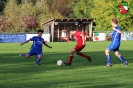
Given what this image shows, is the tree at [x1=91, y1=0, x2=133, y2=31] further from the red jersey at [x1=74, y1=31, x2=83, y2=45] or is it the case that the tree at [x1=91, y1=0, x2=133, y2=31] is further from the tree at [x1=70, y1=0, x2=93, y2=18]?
the red jersey at [x1=74, y1=31, x2=83, y2=45]

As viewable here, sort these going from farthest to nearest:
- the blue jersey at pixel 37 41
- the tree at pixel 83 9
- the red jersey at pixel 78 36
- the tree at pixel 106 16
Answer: the tree at pixel 83 9 → the tree at pixel 106 16 → the blue jersey at pixel 37 41 → the red jersey at pixel 78 36

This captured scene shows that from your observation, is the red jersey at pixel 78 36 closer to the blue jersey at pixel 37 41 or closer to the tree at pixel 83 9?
the blue jersey at pixel 37 41

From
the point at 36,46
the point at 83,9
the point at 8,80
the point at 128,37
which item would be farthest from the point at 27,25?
the point at 8,80

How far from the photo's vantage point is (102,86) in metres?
10.7

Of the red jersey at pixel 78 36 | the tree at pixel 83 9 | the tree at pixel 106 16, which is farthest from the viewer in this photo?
the tree at pixel 83 9

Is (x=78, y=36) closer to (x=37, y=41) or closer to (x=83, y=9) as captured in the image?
(x=37, y=41)

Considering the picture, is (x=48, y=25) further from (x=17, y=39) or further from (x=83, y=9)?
(x=83, y=9)

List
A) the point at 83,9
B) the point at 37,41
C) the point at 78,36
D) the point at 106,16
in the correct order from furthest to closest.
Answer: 1. the point at 83,9
2. the point at 106,16
3. the point at 37,41
4. the point at 78,36

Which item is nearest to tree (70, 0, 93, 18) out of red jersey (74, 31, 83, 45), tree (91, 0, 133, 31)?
tree (91, 0, 133, 31)

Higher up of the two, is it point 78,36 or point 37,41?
point 78,36

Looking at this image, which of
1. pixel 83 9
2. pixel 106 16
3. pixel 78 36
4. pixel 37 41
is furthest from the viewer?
pixel 83 9

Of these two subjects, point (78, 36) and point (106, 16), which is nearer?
point (78, 36)

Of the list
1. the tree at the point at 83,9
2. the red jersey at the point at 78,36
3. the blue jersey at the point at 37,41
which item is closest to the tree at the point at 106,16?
the tree at the point at 83,9

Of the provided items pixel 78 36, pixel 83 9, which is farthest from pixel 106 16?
pixel 78 36
